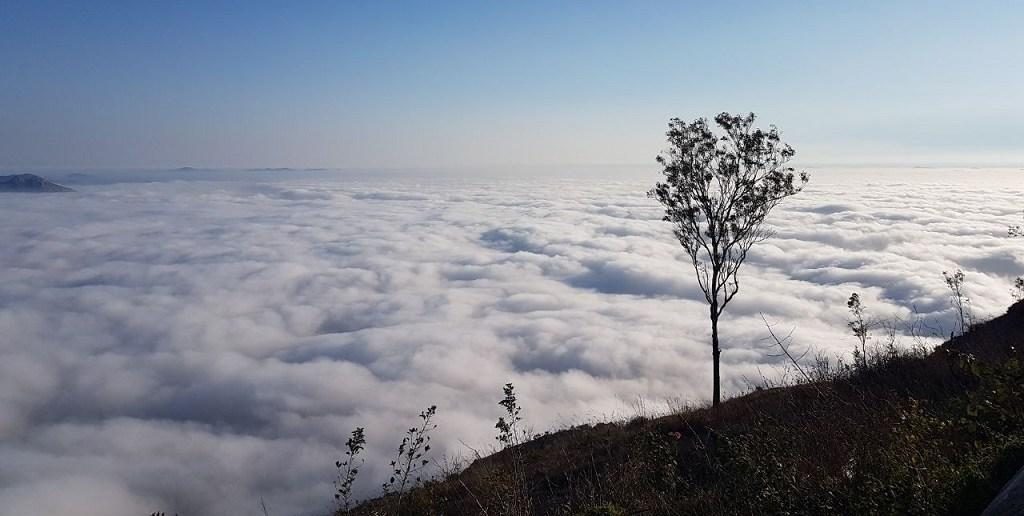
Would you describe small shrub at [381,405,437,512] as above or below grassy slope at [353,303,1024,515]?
below

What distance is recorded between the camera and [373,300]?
170m

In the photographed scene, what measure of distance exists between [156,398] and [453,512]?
440 feet

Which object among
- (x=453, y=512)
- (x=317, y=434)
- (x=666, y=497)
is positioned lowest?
(x=317, y=434)

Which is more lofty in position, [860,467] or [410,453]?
[860,467]

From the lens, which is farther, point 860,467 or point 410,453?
point 410,453

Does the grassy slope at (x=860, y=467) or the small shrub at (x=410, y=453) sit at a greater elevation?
the grassy slope at (x=860, y=467)

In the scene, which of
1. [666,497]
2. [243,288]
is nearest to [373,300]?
[243,288]

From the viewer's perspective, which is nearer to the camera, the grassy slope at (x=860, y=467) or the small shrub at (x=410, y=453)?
the grassy slope at (x=860, y=467)

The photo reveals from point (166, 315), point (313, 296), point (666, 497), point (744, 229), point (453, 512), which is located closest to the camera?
point (666, 497)

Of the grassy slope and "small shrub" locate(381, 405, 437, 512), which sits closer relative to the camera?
the grassy slope

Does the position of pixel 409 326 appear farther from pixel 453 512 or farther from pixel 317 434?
pixel 453 512

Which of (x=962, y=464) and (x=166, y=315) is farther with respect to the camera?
(x=166, y=315)

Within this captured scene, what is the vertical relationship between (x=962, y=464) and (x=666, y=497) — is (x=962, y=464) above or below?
above

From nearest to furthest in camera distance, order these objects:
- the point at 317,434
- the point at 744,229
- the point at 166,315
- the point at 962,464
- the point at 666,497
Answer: the point at 962,464 → the point at 666,497 → the point at 744,229 → the point at 317,434 → the point at 166,315
